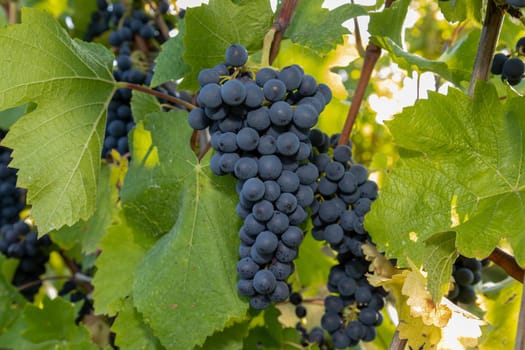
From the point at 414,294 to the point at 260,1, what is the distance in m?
0.68

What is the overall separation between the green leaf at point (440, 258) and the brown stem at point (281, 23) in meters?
0.51

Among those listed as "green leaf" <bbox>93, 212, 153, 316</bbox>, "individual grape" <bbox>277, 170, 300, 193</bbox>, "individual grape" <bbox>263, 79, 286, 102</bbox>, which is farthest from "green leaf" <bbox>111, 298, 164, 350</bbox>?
"individual grape" <bbox>263, 79, 286, 102</bbox>

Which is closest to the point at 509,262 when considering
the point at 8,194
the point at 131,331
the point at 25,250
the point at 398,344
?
the point at 398,344

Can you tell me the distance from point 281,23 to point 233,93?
0.31m

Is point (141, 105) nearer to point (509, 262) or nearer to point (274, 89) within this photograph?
point (274, 89)

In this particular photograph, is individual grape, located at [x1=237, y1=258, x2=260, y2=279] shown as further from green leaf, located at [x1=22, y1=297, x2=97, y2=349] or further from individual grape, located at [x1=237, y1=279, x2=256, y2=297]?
green leaf, located at [x1=22, y1=297, x2=97, y2=349]

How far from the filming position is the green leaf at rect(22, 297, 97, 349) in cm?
203

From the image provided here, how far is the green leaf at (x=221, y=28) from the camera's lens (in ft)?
4.32

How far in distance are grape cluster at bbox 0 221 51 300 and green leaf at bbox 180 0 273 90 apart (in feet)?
4.04

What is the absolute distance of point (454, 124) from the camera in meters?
1.21

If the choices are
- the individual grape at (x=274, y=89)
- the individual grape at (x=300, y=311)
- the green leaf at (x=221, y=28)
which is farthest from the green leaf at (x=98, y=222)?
the individual grape at (x=274, y=89)

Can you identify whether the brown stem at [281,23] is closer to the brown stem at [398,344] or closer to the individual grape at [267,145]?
the individual grape at [267,145]

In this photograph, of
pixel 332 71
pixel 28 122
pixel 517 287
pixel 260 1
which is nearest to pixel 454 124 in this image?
pixel 260 1

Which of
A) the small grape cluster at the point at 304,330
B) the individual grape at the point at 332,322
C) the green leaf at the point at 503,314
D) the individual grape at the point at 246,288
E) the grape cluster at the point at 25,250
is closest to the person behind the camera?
the individual grape at the point at 246,288
